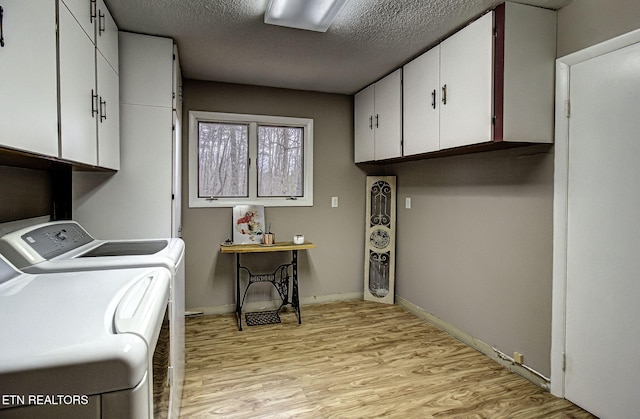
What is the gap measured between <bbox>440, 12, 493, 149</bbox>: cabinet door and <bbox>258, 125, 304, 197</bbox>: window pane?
1.79 metres

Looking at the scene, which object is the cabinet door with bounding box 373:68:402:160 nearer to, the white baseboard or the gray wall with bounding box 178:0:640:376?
the gray wall with bounding box 178:0:640:376

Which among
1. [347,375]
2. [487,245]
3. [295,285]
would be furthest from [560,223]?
[295,285]

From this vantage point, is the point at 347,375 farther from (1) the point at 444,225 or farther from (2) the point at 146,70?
(2) the point at 146,70

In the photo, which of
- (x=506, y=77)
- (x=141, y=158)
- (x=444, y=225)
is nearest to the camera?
(x=506, y=77)

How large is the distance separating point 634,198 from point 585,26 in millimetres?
995

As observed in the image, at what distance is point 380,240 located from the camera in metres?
4.00

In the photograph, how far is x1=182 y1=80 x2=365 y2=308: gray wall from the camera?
3506mm

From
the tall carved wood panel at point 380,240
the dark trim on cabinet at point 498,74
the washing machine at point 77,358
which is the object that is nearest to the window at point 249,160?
the tall carved wood panel at point 380,240

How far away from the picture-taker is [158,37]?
7.96 ft

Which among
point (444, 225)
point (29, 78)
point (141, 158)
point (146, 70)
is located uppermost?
point (146, 70)

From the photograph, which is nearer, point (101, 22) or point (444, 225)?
point (101, 22)

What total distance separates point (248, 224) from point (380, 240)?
1.48m

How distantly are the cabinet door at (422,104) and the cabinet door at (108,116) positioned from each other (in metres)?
2.14

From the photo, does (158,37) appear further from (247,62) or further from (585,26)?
(585,26)
